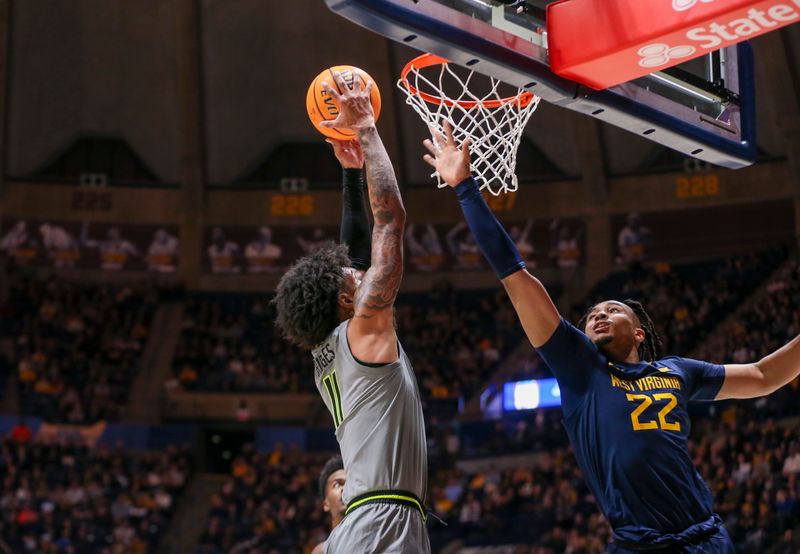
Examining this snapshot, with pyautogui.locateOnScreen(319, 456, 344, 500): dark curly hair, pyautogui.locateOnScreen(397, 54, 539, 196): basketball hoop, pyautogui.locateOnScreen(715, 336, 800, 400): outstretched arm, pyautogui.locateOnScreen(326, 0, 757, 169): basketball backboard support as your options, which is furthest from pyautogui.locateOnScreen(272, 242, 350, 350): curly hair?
pyautogui.locateOnScreen(715, 336, 800, 400): outstretched arm

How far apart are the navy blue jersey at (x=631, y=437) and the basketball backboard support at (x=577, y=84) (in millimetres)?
1252

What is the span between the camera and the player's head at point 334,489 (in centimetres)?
520

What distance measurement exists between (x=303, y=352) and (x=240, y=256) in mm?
3281

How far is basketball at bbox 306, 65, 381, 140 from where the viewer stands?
14.8 ft

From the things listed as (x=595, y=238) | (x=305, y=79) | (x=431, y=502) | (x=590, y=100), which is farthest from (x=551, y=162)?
(x=590, y=100)

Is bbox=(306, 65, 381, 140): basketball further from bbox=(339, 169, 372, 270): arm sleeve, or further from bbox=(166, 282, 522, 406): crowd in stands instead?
bbox=(166, 282, 522, 406): crowd in stands

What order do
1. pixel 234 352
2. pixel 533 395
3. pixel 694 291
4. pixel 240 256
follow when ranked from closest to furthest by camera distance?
1. pixel 533 395
2. pixel 694 291
3. pixel 234 352
4. pixel 240 256

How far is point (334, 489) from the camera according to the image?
5.30 metres

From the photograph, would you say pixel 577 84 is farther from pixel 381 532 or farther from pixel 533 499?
pixel 533 499

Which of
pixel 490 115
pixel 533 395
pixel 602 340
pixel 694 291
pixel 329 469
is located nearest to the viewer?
pixel 602 340

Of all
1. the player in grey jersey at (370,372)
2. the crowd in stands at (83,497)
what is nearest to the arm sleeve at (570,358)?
the player in grey jersey at (370,372)

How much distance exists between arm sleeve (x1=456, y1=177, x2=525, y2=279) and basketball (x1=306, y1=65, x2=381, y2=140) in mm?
581

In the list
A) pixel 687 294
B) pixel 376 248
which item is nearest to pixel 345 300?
pixel 376 248

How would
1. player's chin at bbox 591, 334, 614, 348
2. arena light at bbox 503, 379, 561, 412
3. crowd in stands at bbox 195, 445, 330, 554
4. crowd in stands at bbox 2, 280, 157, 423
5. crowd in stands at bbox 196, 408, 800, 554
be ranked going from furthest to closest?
crowd in stands at bbox 2, 280, 157, 423 < arena light at bbox 503, 379, 561, 412 < crowd in stands at bbox 195, 445, 330, 554 < crowd in stands at bbox 196, 408, 800, 554 < player's chin at bbox 591, 334, 614, 348
